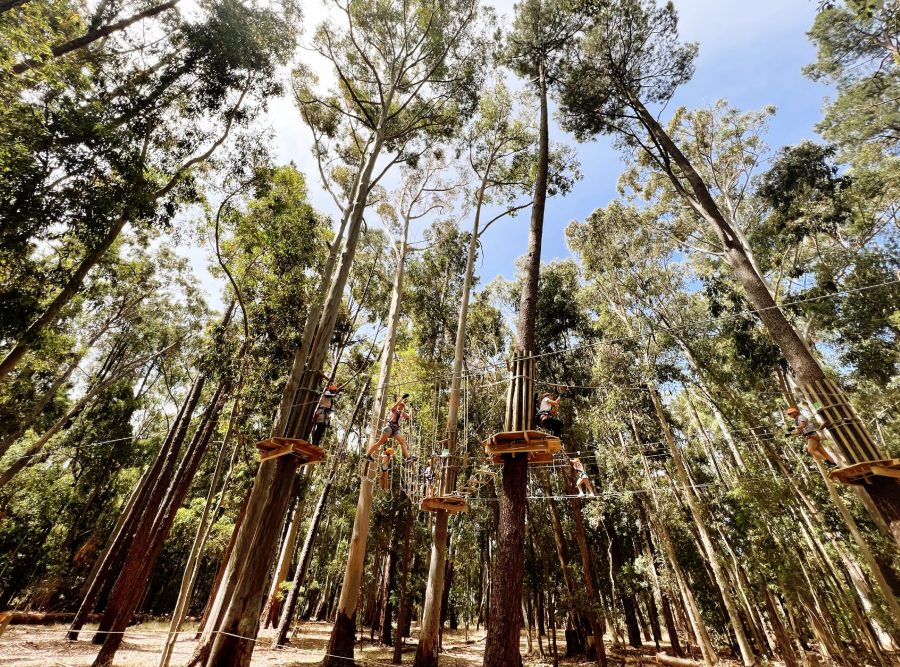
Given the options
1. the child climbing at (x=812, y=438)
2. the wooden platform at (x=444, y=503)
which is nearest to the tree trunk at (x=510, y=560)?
the wooden platform at (x=444, y=503)

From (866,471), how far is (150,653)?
14.0 meters

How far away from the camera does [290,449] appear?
14.2 ft

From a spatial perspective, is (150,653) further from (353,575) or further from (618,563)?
(618,563)

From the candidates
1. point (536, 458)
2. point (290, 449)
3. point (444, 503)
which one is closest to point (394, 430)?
point (444, 503)

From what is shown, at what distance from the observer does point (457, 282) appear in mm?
13297

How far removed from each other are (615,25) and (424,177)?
242 inches

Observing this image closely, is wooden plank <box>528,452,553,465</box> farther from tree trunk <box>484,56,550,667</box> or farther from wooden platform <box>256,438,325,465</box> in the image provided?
wooden platform <box>256,438,325,465</box>

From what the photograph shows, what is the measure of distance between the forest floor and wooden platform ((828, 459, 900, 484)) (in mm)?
6775

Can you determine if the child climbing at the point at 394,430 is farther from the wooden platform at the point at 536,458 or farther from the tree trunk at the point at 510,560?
the tree trunk at the point at 510,560

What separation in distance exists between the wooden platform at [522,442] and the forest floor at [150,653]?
4.26 meters

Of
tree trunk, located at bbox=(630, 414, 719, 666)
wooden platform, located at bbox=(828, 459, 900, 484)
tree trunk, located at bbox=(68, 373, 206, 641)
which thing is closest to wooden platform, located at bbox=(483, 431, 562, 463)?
wooden platform, located at bbox=(828, 459, 900, 484)

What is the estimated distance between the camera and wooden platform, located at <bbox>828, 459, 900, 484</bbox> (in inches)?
161

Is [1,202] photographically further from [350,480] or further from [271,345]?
[350,480]

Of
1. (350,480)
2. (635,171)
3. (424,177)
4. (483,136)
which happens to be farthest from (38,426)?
(635,171)
